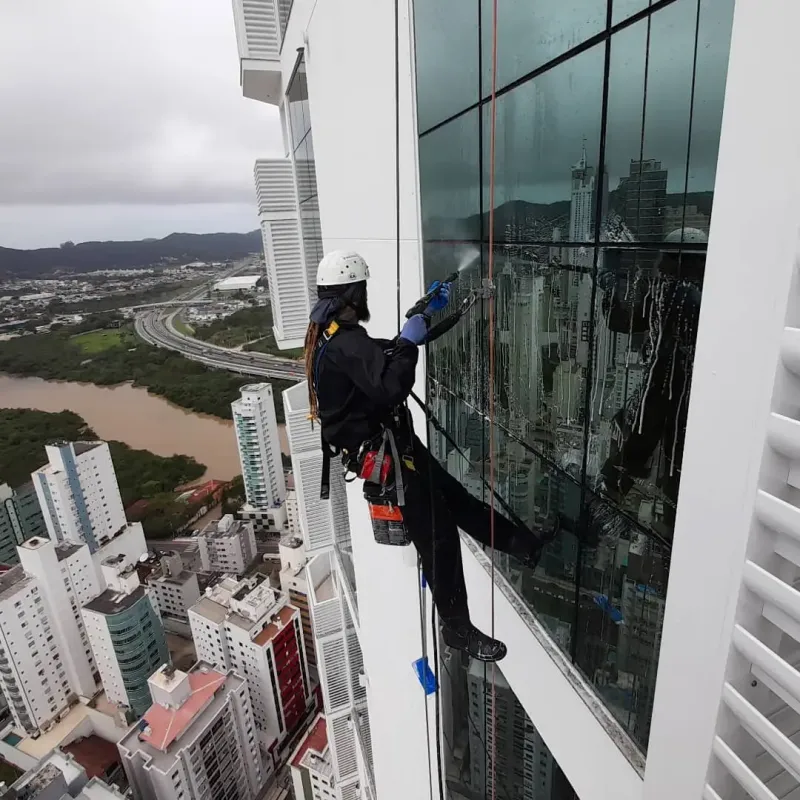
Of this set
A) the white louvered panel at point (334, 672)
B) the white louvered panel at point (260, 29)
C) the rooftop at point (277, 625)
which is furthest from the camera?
the rooftop at point (277, 625)

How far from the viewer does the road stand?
24781mm

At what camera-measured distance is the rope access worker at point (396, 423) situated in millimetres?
2334

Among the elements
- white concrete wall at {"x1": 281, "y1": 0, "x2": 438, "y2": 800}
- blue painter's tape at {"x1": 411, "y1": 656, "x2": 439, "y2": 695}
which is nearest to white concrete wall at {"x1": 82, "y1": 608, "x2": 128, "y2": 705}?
white concrete wall at {"x1": 281, "y1": 0, "x2": 438, "y2": 800}

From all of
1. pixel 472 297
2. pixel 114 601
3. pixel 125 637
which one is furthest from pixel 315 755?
pixel 472 297

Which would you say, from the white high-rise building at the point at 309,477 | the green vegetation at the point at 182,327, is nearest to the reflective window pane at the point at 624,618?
the white high-rise building at the point at 309,477

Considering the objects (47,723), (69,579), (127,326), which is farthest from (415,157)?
(127,326)

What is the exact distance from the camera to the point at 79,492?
23.4 meters

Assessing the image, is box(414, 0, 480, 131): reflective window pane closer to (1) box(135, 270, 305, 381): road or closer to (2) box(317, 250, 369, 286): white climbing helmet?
(2) box(317, 250, 369, 286): white climbing helmet

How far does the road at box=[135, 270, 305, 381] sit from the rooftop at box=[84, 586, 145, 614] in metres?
9.92

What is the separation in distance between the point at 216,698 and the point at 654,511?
17632 mm

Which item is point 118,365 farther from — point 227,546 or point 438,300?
point 438,300

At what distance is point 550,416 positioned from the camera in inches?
94.2

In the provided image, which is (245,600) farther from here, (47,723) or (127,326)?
(127,326)

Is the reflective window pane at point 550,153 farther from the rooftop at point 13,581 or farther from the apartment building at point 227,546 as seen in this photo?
the apartment building at point 227,546
